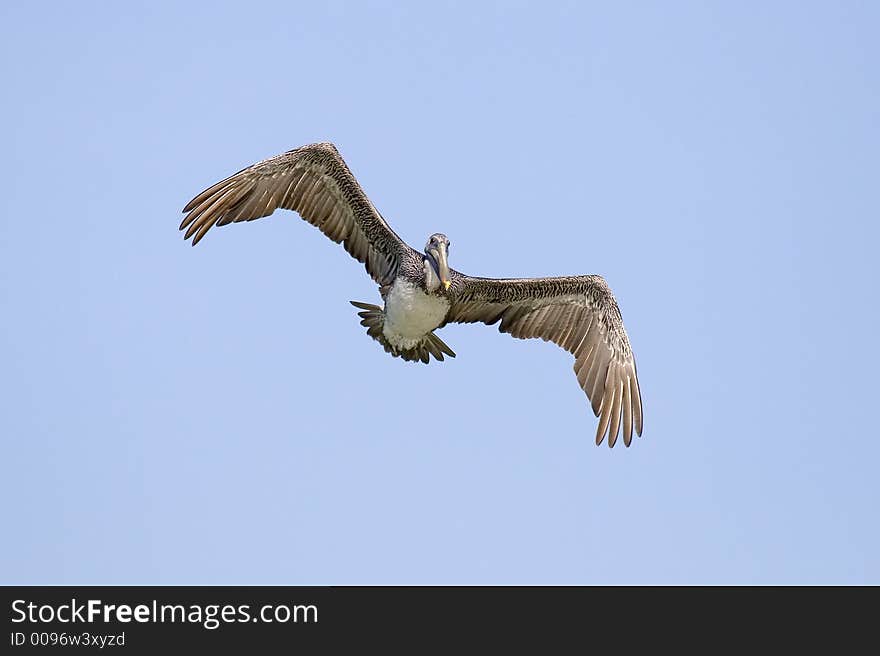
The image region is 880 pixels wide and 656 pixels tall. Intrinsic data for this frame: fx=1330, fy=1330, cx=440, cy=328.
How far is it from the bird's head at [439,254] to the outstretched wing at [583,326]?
113 centimetres

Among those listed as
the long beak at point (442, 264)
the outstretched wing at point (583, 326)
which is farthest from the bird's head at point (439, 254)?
the outstretched wing at point (583, 326)

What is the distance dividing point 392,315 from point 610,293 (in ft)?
9.78

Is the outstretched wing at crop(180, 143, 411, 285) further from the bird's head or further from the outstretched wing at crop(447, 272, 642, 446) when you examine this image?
the outstretched wing at crop(447, 272, 642, 446)

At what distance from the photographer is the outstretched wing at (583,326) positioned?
55.9 ft

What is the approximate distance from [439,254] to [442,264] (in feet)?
0.45

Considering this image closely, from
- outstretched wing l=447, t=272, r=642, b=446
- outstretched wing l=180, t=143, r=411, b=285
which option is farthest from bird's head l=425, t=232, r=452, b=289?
outstretched wing l=447, t=272, r=642, b=446

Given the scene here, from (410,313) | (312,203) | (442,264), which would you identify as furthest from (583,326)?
(312,203)

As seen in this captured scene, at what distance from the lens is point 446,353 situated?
1712cm

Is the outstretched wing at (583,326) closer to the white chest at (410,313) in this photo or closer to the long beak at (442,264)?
the white chest at (410,313)

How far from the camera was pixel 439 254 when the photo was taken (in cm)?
1570

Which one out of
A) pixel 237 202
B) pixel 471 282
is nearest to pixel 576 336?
pixel 471 282

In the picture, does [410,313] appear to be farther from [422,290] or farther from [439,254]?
[439,254]
